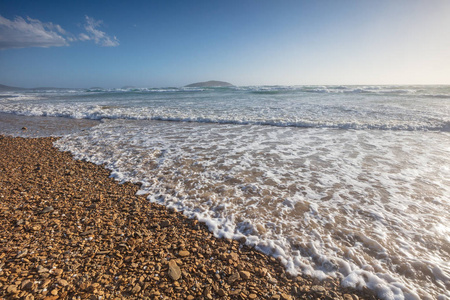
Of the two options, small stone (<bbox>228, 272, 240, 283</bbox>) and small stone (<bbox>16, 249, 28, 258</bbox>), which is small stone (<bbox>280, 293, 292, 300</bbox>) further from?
small stone (<bbox>16, 249, 28, 258</bbox>)

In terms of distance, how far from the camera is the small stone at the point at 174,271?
7.09ft

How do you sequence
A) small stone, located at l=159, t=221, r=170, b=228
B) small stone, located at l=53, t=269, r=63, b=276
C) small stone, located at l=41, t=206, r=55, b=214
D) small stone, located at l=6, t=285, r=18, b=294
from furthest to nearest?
small stone, located at l=41, t=206, r=55, b=214 → small stone, located at l=159, t=221, r=170, b=228 → small stone, located at l=53, t=269, r=63, b=276 → small stone, located at l=6, t=285, r=18, b=294

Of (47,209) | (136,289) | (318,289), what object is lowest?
(318,289)

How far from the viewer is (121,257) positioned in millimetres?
2377

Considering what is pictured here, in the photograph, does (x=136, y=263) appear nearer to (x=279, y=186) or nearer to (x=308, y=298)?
(x=308, y=298)

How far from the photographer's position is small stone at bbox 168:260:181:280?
2.16 metres

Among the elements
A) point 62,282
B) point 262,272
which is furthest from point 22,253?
point 262,272

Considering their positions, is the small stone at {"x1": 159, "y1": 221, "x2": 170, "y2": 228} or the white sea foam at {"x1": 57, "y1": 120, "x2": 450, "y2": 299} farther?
the small stone at {"x1": 159, "y1": 221, "x2": 170, "y2": 228}

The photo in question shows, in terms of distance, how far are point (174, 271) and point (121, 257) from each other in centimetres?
68

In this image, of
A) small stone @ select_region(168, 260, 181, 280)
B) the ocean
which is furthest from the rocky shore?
the ocean

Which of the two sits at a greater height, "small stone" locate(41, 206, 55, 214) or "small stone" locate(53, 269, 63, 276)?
"small stone" locate(41, 206, 55, 214)

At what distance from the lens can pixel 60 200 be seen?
138 inches

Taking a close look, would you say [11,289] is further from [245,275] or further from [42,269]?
[245,275]

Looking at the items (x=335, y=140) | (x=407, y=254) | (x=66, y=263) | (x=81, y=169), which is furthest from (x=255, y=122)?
(x=66, y=263)
